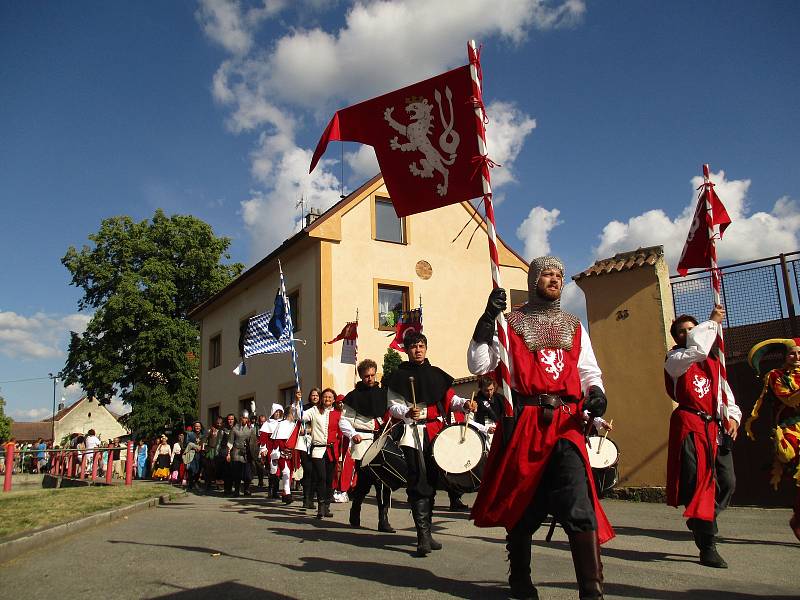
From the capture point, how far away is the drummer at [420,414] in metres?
6.42

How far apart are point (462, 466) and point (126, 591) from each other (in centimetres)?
261

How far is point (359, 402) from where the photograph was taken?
8266 millimetres

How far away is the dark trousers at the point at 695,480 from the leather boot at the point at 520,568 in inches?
81.7

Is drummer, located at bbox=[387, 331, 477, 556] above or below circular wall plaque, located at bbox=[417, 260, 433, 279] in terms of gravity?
below

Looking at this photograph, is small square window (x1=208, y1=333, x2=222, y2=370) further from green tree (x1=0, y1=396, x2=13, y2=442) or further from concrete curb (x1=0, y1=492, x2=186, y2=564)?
green tree (x1=0, y1=396, x2=13, y2=442)

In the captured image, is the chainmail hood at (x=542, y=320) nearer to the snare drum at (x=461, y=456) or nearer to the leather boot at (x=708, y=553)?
the snare drum at (x=461, y=456)

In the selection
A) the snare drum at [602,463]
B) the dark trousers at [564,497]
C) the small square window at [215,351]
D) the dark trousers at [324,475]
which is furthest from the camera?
the small square window at [215,351]

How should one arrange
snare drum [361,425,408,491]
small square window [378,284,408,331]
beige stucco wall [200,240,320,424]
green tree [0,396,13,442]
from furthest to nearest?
1. green tree [0,396,13,442]
2. small square window [378,284,408,331]
3. beige stucco wall [200,240,320,424]
4. snare drum [361,425,408,491]

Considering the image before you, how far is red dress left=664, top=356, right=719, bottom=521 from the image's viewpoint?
233 inches

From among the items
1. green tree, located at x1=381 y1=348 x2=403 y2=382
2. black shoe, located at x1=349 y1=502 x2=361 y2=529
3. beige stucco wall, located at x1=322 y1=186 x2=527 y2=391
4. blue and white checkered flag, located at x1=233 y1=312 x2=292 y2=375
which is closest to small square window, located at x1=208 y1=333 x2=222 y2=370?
beige stucco wall, located at x1=322 y1=186 x2=527 y2=391

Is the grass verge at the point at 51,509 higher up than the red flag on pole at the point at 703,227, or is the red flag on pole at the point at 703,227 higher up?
the red flag on pole at the point at 703,227

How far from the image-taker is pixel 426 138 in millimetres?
6000

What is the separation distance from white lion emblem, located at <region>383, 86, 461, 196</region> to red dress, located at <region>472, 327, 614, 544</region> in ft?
6.35

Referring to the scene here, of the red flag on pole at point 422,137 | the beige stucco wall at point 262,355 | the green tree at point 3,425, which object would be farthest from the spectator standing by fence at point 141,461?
the green tree at point 3,425
